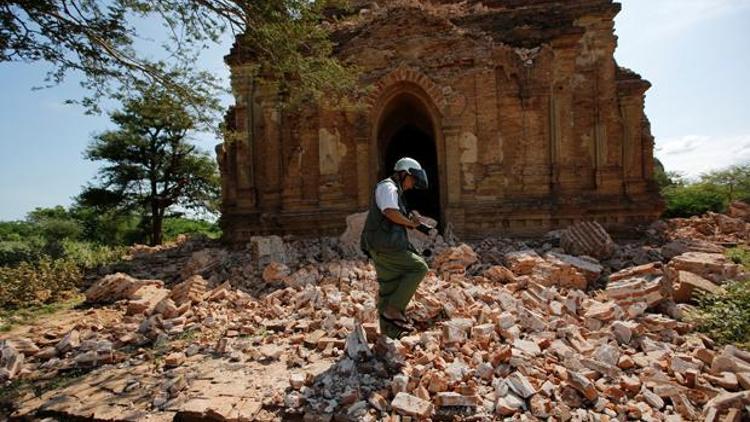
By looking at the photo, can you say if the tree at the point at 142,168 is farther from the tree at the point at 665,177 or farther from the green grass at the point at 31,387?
the tree at the point at 665,177

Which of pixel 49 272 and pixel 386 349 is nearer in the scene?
pixel 386 349

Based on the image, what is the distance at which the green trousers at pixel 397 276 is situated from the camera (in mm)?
4098

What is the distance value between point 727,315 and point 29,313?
30.6 ft

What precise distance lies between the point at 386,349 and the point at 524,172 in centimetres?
735

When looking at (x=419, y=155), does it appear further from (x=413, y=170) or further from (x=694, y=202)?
(x=694, y=202)

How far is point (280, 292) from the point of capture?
20.3 ft

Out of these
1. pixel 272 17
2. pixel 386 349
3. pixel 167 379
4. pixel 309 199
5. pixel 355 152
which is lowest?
pixel 167 379

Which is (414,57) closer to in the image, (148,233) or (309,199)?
(309,199)

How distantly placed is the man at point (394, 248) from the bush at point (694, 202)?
17386 millimetres

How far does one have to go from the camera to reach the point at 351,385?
3.59 meters

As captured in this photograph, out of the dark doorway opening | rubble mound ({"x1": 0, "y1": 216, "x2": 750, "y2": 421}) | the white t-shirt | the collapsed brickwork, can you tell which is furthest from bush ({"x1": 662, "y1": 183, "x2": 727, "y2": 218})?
the white t-shirt

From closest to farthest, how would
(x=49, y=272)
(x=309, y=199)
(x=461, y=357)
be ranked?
(x=461, y=357) < (x=49, y=272) < (x=309, y=199)

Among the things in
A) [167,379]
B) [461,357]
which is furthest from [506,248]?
[167,379]

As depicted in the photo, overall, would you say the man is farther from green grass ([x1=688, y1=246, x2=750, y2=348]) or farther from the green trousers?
green grass ([x1=688, y1=246, x2=750, y2=348])
